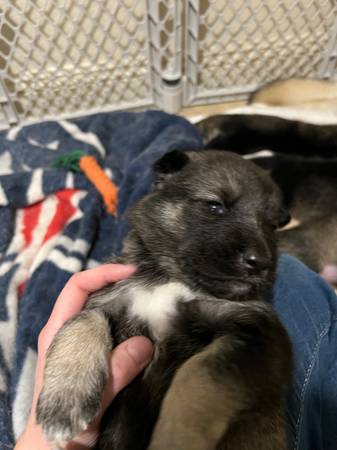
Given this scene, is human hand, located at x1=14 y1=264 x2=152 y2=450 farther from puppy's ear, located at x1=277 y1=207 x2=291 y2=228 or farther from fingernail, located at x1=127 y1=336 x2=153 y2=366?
puppy's ear, located at x1=277 y1=207 x2=291 y2=228

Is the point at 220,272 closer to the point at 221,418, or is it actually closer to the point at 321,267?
the point at 221,418

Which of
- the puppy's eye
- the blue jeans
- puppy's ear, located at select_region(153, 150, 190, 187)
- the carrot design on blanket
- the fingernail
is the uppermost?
puppy's ear, located at select_region(153, 150, 190, 187)

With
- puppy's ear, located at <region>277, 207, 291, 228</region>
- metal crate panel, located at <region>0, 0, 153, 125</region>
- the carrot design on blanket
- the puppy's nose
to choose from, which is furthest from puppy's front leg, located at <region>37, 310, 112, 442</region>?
metal crate panel, located at <region>0, 0, 153, 125</region>

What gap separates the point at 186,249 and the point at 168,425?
0.64 m

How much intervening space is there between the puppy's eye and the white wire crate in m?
2.02

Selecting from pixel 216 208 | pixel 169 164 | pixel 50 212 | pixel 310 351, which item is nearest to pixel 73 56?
pixel 50 212

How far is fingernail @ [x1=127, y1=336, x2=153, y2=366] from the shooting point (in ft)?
4.53

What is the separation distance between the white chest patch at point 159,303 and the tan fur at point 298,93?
2549 mm

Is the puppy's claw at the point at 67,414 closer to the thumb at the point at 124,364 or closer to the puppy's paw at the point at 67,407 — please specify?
the puppy's paw at the point at 67,407

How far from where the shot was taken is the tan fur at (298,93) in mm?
3521

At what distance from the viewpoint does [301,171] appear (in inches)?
108

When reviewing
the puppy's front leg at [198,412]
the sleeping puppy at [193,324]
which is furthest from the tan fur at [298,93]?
the puppy's front leg at [198,412]

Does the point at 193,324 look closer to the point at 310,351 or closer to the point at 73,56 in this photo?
the point at 310,351

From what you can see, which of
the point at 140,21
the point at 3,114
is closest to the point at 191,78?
the point at 140,21
